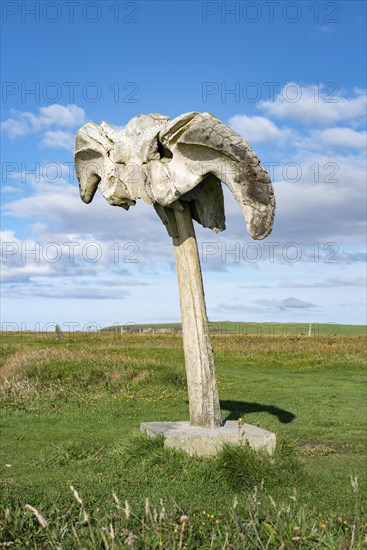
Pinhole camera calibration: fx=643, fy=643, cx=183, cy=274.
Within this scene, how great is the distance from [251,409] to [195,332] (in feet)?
20.1

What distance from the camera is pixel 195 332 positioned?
30.2 feet

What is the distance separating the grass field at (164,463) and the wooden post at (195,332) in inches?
35.2

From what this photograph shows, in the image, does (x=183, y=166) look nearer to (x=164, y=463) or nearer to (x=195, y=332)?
(x=195, y=332)

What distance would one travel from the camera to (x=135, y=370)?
19609mm

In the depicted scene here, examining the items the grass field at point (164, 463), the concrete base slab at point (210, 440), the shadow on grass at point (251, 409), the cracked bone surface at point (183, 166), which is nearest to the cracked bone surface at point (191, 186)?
the cracked bone surface at point (183, 166)

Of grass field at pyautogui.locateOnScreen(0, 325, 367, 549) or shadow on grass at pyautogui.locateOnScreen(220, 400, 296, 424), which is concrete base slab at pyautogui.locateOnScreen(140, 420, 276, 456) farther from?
shadow on grass at pyautogui.locateOnScreen(220, 400, 296, 424)

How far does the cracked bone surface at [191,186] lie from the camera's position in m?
8.55

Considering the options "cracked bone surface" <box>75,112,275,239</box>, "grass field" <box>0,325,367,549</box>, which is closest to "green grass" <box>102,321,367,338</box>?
"grass field" <box>0,325,367,549</box>

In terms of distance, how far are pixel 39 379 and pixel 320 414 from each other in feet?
27.3

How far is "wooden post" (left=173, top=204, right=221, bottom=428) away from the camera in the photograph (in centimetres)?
920

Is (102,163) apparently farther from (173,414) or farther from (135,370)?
(135,370)

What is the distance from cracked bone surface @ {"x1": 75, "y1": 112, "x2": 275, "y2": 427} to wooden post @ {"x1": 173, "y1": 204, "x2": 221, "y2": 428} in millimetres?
14

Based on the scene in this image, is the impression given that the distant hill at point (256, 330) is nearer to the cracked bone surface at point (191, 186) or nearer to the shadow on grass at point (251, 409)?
the shadow on grass at point (251, 409)

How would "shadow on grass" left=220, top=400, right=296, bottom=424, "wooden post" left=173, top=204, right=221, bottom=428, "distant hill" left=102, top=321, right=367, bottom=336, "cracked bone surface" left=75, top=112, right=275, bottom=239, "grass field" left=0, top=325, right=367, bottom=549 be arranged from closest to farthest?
"grass field" left=0, top=325, right=367, bottom=549, "cracked bone surface" left=75, top=112, right=275, bottom=239, "wooden post" left=173, top=204, right=221, bottom=428, "shadow on grass" left=220, top=400, right=296, bottom=424, "distant hill" left=102, top=321, right=367, bottom=336
